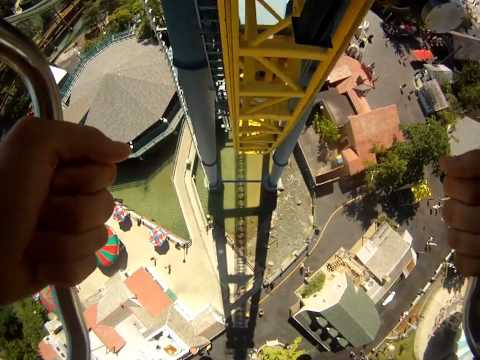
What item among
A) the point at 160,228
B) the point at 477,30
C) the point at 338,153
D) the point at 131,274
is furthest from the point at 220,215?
the point at 477,30

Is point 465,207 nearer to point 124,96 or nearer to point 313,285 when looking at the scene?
point 313,285

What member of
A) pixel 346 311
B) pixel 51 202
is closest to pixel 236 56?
pixel 51 202

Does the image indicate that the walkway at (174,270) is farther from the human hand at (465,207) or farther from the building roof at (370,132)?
the human hand at (465,207)

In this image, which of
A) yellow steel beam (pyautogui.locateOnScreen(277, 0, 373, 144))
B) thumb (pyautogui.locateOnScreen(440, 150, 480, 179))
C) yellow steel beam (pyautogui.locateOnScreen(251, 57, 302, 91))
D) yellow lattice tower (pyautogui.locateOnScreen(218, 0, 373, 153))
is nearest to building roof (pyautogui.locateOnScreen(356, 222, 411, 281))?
yellow lattice tower (pyautogui.locateOnScreen(218, 0, 373, 153))

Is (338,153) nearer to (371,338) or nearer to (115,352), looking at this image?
(371,338)

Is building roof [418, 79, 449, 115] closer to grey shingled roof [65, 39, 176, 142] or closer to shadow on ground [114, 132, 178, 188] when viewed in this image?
grey shingled roof [65, 39, 176, 142]
